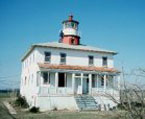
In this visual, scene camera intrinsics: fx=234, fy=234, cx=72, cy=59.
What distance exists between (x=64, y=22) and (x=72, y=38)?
2740 mm

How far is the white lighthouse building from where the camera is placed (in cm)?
2367

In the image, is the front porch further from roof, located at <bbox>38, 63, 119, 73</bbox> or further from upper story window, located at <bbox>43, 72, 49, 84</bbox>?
roof, located at <bbox>38, 63, 119, 73</bbox>

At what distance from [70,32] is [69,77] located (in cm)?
832

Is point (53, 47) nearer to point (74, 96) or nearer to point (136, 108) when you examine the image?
point (74, 96)

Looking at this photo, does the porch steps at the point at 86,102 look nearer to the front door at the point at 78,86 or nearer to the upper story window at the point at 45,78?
the front door at the point at 78,86

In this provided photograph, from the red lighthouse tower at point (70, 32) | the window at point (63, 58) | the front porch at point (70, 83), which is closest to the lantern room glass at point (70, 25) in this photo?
the red lighthouse tower at point (70, 32)

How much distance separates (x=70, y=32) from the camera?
33.2 metres

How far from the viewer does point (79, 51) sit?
28422 millimetres

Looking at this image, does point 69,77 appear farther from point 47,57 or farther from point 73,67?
point 47,57

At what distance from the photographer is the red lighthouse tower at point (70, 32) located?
32938 mm

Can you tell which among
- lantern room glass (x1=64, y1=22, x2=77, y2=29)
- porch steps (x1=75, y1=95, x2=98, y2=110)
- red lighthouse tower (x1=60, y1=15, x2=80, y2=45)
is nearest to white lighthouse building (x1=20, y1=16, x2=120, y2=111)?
porch steps (x1=75, y1=95, x2=98, y2=110)

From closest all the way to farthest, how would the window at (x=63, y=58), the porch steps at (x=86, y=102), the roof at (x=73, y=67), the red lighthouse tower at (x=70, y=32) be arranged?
the porch steps at (x=86, y=102) < the roof at (x=73, y=67) < the window at (x=63, y=58) < the red lighthouse tower at (x=70, y=32)

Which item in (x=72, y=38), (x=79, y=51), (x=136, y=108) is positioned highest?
(x=72, y=38)

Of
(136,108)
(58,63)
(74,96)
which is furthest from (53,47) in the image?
(136,108)
